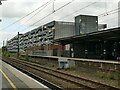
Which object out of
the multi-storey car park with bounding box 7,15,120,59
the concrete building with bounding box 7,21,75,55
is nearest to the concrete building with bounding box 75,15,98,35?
the multi-storey car park with bounding box 7,15,120,59

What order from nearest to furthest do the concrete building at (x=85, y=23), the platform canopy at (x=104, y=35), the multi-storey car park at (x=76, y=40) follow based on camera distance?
the platform canopy at (x=104, y=35)
the multi-storey car park at (x=76, y=40)
the concrete building at (x=85, y=23)

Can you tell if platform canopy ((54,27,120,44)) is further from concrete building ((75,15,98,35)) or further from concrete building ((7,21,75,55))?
concrete building ((75,15,98,35))

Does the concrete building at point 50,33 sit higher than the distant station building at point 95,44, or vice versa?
the concrete building at point 50,33

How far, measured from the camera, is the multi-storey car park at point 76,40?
44.8m

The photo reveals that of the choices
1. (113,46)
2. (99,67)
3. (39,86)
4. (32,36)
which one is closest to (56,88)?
(39,86)

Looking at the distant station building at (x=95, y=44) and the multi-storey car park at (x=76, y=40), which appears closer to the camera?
the distant station building at (x=95, y=44)

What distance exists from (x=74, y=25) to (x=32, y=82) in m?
115

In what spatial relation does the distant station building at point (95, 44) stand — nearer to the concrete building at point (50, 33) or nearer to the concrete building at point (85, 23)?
the concrete building at point (50, 33)

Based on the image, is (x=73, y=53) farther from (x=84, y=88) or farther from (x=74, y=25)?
(x=74, y=25)

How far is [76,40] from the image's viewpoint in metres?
52.7

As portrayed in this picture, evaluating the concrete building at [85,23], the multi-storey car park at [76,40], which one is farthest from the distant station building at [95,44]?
the concrete building at [85,23]

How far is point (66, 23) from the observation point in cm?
12475

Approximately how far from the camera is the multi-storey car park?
147 ft

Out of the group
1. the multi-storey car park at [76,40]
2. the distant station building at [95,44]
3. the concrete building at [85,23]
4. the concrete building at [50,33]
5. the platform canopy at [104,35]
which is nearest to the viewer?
the platform canopy at [104,35]
